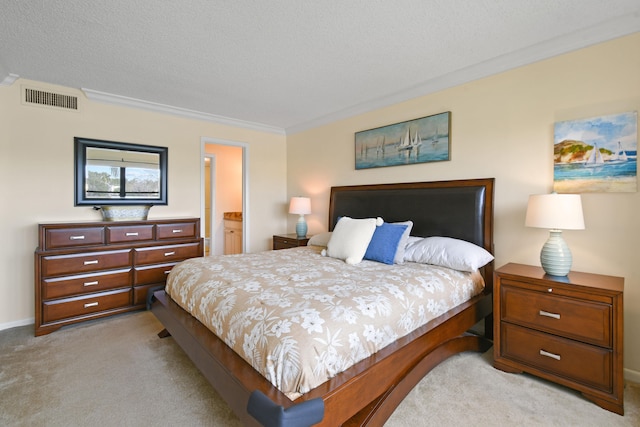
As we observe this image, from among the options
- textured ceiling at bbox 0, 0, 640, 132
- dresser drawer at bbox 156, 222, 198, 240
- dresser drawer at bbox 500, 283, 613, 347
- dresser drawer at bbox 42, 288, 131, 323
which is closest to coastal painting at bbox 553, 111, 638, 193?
textured ceiling at bbox 0, 0, 640, 132

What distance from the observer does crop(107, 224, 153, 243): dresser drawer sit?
3.09m

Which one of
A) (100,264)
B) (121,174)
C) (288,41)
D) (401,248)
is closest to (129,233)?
(100,264)

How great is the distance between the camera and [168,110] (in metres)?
3.76

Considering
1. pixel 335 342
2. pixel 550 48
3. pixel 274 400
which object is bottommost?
pixel 274 400

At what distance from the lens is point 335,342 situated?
1.31 metres

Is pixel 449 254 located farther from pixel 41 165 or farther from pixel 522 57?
pixel 41 165

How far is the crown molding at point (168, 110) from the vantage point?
3.29m

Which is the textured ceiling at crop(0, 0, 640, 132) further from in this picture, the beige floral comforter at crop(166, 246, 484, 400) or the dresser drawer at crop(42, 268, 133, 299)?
the dresser drawer at crop(42, 268, 133, 299)

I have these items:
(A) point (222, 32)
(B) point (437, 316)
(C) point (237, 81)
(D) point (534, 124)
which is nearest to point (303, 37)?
(A) point (222, 32)

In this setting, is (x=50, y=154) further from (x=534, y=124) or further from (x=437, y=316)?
(x=534, y=124)

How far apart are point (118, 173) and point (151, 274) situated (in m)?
1.25

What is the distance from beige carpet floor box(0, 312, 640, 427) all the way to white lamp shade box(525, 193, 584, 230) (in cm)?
106

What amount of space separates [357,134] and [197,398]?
318cm

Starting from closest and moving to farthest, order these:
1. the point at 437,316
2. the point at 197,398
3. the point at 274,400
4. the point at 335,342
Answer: the point at 274,400 → the point at 335,342 → the point at 197,398 → the point at 437,316
